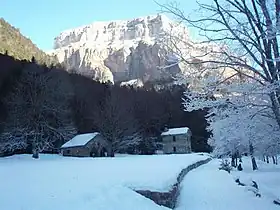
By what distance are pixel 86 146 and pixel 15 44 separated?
32672 mm

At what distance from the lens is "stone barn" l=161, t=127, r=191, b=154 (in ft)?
231

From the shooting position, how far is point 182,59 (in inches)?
377

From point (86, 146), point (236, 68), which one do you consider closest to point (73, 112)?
point (86, 146)

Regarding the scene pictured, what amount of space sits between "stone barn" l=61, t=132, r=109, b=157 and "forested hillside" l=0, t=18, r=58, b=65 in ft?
71.7

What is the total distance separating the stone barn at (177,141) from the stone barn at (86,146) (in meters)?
20.4

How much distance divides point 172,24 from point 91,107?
188ft

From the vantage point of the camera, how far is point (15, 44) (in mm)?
71000

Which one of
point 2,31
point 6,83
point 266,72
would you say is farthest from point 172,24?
point 2,31

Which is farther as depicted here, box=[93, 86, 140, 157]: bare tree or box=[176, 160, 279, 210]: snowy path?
box=[93, 86, 140, 157]: bare tree

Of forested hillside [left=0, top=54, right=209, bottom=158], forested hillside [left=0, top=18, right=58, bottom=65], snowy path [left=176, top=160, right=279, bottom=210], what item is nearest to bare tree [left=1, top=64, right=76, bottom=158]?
forested hillside [left=0, top=54, right=209, bottom=158]

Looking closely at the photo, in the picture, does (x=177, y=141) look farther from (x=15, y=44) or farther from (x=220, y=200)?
(x=220, y=200)

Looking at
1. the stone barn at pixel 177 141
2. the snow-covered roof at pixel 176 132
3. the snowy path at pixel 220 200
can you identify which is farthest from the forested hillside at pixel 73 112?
the snowy path at pixel 220 200

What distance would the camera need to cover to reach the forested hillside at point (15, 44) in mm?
66188

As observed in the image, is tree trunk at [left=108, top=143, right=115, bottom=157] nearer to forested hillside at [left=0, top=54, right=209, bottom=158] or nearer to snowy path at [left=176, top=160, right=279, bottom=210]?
forested hillside at [left=0, top=54, right=209, bottom=158]
